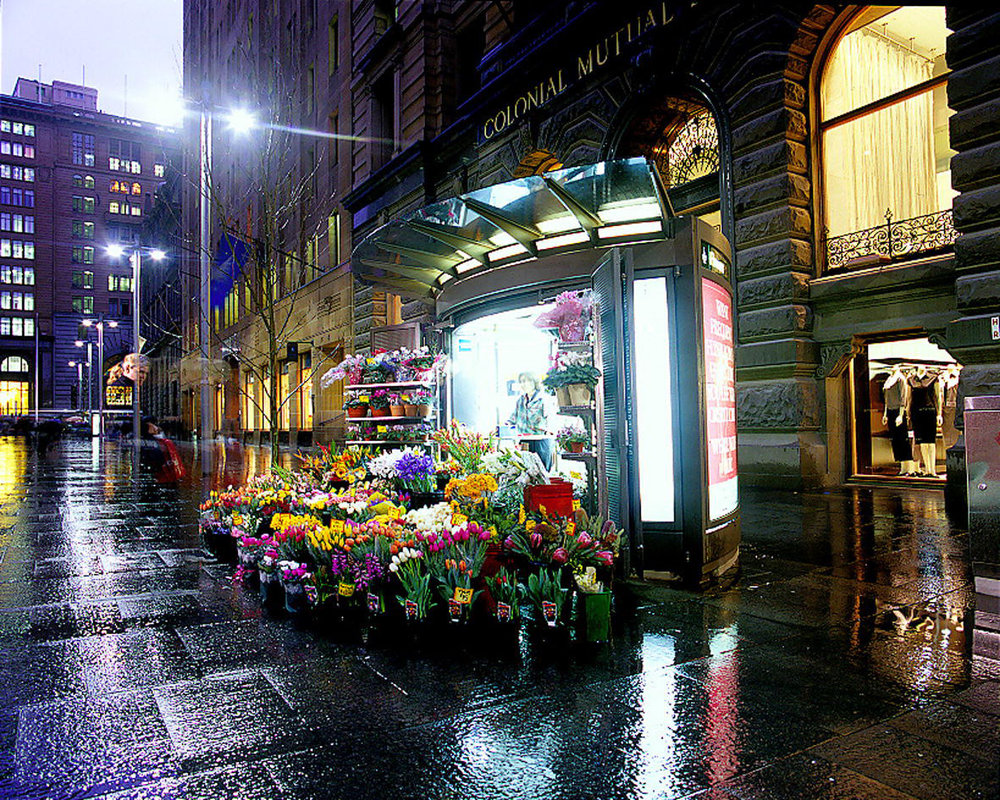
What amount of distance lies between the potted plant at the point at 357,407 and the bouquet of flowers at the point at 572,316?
221 inches

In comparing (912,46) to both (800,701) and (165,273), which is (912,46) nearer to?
(800,701)

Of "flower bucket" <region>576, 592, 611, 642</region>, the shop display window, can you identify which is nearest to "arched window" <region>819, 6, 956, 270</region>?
the shop display window

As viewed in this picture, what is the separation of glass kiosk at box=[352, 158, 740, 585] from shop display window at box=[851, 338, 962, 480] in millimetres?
8573

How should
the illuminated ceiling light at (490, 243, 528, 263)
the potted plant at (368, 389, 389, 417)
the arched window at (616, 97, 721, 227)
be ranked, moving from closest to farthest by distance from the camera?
the illuminated ceiling light at (490, 243, 528, 263), the potted plant at (368, 389, 389, 417), the arched window at (616, 97, 721, 227)

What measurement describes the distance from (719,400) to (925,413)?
9.96 m

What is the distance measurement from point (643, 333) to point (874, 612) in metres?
2.86

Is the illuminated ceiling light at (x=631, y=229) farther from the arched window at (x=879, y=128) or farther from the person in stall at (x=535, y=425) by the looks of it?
the arched window at (x=879, y=128)

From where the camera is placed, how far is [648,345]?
653 cm

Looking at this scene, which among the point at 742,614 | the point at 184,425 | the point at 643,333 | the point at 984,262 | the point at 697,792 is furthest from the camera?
the point at 184,425

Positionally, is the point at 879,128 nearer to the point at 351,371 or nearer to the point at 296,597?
the point at 351,371

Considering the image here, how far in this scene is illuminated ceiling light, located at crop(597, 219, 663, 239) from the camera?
26.1 feet

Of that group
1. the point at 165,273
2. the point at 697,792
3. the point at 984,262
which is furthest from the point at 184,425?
the point at 697,792

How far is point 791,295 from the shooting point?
13.5 metres

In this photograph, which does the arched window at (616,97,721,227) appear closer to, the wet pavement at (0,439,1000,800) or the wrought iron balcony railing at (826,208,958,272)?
the wrought iron balcony railing at (826,208,958,272)
